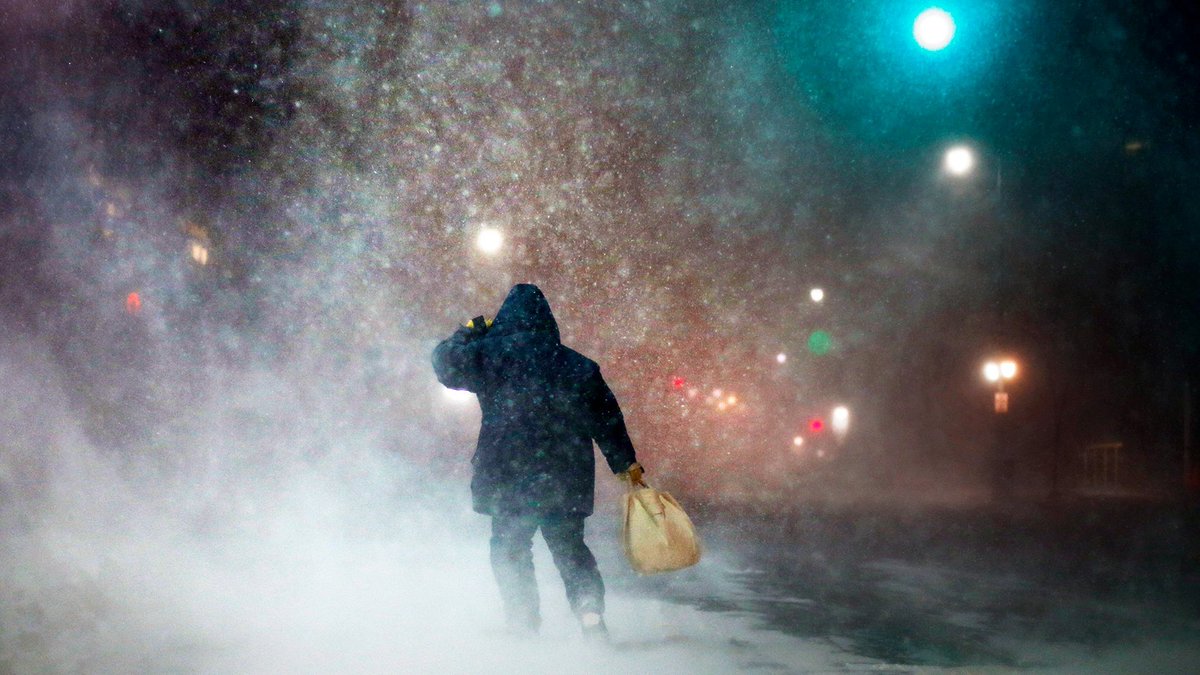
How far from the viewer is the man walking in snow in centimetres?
500

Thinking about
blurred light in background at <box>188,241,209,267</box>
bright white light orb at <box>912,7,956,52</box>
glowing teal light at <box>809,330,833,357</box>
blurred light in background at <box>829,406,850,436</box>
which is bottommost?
bright white light orb at <box>912,7,956,52</box>

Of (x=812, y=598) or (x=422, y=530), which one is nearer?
(x=812, y=598)

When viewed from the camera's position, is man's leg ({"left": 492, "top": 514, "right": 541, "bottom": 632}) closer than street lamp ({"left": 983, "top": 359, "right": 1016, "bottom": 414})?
Yes

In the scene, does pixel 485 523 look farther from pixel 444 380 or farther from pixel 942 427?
pixel 942 427

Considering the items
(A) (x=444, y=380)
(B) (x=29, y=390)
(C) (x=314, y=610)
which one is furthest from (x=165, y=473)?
(A) (x=444, y=380)

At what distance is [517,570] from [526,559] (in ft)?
0.23

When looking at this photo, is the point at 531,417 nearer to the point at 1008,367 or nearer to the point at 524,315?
the point at 524,315

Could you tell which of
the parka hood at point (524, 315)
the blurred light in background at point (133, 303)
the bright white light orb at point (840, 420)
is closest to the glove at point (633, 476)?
the parka hood at point (524, 315)

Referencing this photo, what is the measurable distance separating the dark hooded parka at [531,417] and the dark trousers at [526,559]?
7cm

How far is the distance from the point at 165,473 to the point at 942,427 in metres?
38.6

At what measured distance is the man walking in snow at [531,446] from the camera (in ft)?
16.4

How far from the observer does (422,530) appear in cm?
1128

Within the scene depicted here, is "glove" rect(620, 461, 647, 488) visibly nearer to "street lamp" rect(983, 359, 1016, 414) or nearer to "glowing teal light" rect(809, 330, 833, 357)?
"street lamp" rect(983, 359, 1016, 414)

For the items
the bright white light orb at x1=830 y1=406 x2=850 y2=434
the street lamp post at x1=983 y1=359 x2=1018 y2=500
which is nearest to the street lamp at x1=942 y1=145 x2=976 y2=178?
the street lamp post at x1=983 y1=359 x2=1018 y2=500
